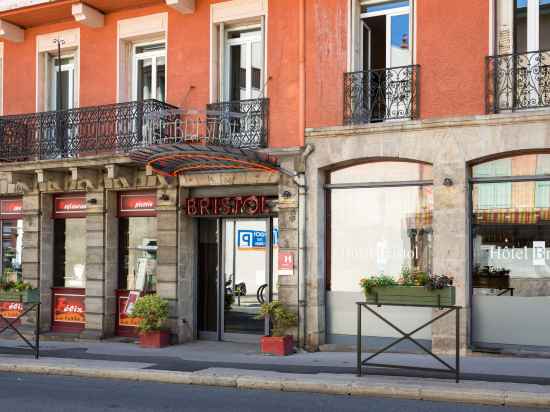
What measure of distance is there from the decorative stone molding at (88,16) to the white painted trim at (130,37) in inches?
18.5

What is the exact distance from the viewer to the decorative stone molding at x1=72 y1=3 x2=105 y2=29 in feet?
51.5

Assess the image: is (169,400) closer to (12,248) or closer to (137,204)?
(137,204)

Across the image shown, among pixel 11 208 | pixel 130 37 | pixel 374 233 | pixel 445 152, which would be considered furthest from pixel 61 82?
pixel 445 152

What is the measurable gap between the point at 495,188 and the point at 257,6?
563 cm

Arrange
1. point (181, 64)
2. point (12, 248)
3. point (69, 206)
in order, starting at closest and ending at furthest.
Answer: point (181, 64) < point (69, 206) < point (12, 248)

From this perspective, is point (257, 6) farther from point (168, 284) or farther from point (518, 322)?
point (518, 322)

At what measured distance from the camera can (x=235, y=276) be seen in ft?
49.0

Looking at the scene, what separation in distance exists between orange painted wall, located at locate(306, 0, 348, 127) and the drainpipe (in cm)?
70

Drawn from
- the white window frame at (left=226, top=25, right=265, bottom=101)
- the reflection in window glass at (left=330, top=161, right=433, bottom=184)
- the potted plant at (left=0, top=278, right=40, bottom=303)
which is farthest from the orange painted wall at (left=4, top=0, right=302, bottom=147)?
the potted plant at (left=0, top=278, right=40, bottom=303)

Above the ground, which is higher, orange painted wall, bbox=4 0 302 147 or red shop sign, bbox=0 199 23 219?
orange painted wall, bbox=4 0 302 147

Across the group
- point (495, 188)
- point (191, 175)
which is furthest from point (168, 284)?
point (495, 188)

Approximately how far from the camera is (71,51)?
16922 millimetres

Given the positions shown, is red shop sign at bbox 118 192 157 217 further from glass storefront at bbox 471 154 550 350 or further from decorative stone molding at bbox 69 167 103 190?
glass storefront at bbox 471 154 550 350

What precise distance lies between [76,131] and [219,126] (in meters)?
3.46
